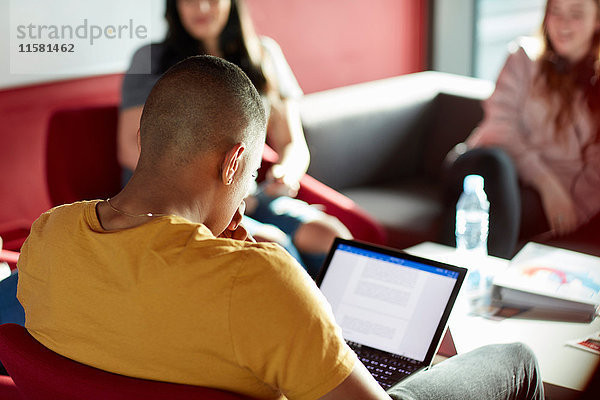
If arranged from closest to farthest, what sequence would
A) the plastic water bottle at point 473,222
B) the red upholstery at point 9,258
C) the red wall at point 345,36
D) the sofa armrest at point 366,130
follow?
the red upholstery at point 9,258 → the plastic water bottle at point 473,222 → the sofa armrest at point 366,130 → the red wall at point 345,36

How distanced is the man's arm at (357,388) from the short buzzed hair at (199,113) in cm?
41

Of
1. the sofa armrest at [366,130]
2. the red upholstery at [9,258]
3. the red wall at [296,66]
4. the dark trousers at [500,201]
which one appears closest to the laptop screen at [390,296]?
the red upholstery at [9,258]

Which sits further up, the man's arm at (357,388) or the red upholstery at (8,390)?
the man's arm at (357,388)

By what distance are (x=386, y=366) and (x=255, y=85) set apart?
1.53 metres

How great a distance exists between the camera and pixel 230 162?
1.25 meters

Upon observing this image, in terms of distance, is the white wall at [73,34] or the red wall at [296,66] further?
the red wall at [296,66]

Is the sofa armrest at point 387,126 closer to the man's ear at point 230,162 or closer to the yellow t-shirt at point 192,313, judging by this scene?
the man's ear at point 230,162

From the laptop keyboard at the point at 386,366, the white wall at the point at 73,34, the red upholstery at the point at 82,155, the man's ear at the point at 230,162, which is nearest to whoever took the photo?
the man's ear at the point at 230,162

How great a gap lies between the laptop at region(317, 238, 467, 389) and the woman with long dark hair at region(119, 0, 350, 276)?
0.83 m

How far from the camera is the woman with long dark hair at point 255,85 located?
9.00 feet

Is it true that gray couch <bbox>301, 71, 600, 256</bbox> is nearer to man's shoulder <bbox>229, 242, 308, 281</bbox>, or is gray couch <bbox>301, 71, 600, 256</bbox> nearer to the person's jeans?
the person's jeans

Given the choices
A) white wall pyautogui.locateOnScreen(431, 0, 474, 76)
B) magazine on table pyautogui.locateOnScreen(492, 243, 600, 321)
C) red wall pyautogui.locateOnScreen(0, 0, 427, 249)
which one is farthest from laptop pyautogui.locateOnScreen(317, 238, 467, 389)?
white wall pyautogui.locateOnScreen(431, 0, 474, 76)

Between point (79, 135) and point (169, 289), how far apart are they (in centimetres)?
196

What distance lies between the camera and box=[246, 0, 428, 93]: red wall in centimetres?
399
